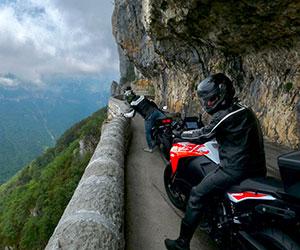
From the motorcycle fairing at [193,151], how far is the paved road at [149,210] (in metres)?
1.07

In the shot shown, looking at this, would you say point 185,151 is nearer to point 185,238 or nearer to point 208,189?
point 208,189

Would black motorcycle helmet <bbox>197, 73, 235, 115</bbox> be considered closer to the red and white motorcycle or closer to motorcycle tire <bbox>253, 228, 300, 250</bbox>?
the red and white motorcycle

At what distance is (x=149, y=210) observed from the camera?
5.68m

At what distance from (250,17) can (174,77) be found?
1418 centimetres

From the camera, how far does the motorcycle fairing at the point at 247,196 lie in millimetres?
2937

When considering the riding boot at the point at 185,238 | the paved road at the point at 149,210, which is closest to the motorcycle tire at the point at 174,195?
the paved road at the point at 149,210

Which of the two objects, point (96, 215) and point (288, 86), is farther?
point (288, 86)

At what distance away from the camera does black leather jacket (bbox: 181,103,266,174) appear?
11.3 ft

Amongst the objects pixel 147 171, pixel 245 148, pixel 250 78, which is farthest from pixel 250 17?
pixel 245 148

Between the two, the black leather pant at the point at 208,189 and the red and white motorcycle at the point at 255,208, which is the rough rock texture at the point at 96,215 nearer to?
the black leather pant at the point at 208,189

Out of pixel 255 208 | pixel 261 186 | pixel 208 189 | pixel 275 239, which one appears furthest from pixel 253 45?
pixel 275 239

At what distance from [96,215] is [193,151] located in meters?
1.73

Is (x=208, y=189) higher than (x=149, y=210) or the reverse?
higher

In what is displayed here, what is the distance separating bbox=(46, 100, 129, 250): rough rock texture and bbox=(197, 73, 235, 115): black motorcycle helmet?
214 centimetres
